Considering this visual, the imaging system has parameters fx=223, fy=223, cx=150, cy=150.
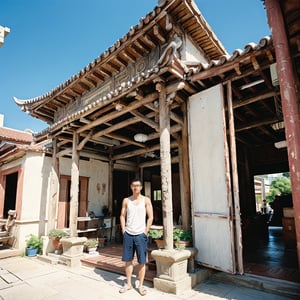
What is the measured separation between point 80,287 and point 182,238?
2099 mm

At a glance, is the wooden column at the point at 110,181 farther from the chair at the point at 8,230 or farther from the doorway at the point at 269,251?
the doorway at the point at 269,251

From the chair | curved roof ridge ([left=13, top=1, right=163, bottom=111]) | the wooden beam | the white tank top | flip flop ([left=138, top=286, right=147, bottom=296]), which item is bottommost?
flip flop ([left=138, top=286, right=147, bottom=296])

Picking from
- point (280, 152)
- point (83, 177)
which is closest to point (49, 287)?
point (83, 177)

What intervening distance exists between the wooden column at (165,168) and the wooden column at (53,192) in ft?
14.3

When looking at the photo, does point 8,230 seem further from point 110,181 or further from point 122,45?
point 122,45

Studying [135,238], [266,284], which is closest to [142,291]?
[135,238]

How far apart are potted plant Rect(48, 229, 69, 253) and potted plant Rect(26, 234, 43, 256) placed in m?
0.85

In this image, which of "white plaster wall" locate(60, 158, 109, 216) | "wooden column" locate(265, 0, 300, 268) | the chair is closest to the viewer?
"wooden column" locate(265, 0, 300, 268)

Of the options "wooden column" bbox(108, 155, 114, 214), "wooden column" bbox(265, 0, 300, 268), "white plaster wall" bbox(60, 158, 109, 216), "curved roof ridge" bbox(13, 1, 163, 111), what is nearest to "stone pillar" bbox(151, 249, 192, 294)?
"wooden column" bbox(265, 0, 300, 268)

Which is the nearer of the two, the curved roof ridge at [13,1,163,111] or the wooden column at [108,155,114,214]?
the curved roof ridge at [13,1,163,111]

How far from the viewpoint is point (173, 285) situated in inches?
140

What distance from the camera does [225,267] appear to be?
3670mm

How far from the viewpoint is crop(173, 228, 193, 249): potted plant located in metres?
4.03

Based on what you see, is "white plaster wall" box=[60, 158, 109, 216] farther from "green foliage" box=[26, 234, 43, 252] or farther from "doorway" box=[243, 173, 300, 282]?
"doorway" box=[243, 173, 300, 282]
